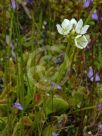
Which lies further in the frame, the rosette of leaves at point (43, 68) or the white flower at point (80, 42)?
the rosette of leaves at point (43, 68)

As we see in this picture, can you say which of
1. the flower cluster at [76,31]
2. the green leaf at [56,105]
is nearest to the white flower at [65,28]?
the flower cluster at [76,31]

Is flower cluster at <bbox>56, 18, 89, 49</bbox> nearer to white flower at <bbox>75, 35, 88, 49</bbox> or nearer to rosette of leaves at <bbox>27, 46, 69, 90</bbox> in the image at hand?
white flower at <bbox>75, 35, 88, 49</bbox>

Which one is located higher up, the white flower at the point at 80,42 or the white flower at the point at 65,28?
the white flower at the point at 65,28

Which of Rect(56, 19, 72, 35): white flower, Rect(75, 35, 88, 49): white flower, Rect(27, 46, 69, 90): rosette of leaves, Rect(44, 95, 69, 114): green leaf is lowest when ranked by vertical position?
Rect(44, 95, 69, 114): green leaf

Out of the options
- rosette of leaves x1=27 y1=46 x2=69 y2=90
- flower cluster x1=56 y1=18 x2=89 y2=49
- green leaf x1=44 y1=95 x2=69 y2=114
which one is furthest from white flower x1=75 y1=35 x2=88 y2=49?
green leaf x1=44 y1=95 x2=69 y2=114

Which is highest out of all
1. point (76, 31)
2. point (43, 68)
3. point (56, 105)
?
point (76, 31)

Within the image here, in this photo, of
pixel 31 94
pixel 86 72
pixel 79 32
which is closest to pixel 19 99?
pixel 31 94

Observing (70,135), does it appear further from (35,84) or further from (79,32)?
(79,32)

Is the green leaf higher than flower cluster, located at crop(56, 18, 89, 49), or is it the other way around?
flower cluster, located at crop(56, 18, 89, 49)

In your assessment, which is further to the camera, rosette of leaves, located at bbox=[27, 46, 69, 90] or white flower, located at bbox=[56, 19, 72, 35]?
rosette of leaves, located at bbox=[27, 46, 69, 90]

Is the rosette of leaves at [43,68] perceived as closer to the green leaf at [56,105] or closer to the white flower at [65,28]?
the green leaf at [56,105]

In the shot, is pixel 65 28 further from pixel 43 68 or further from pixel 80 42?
pixel 43 68

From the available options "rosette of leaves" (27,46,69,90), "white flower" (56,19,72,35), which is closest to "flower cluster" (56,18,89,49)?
"white flower" (56,19,72,35)

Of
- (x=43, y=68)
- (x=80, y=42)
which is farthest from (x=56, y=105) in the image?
(x=80, y=42)
